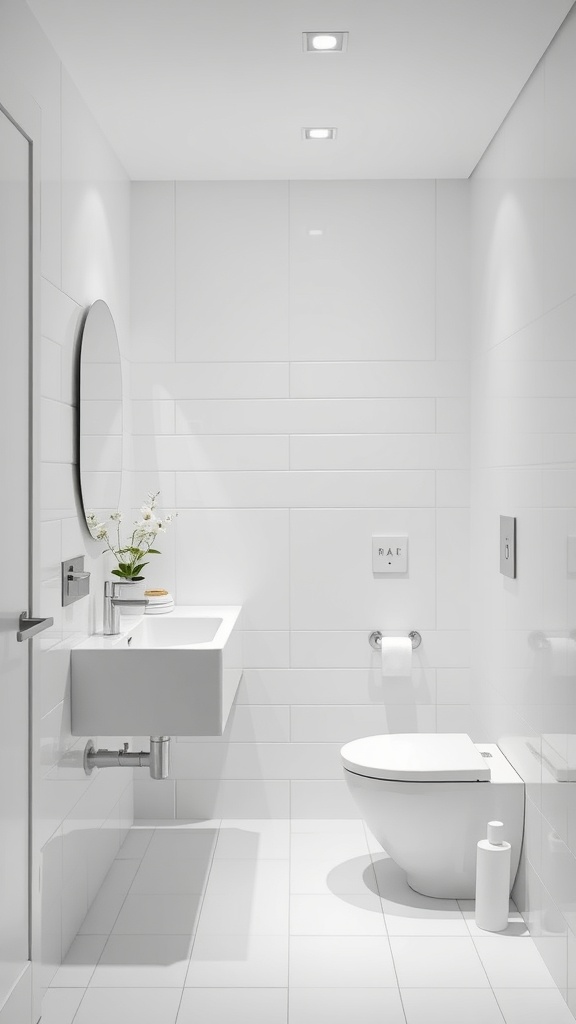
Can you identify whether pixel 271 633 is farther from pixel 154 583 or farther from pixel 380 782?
pixel 380 782

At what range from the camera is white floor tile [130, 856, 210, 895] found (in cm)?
295

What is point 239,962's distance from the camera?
2.47 metres

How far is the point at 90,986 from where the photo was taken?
2.35m

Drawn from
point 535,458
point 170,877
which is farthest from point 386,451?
point 170,877

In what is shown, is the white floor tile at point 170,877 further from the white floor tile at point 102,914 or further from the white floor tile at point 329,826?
the white floor tile at point 329,826

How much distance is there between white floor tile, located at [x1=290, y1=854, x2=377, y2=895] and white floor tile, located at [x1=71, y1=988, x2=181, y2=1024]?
71 cm

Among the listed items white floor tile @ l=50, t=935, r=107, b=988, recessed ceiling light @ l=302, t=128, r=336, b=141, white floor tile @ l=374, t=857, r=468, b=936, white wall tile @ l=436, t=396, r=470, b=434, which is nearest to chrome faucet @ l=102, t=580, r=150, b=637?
white floor tile @ l=50, t=935, r=107, b=988

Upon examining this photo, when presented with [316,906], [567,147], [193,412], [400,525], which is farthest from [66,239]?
[316,906]

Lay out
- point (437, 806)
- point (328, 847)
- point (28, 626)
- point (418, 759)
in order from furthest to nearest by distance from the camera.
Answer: point (328, 847)
point (418, 759)
point (437, 806)
point (28, 626)

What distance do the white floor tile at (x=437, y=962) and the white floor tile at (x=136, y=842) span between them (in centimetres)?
106

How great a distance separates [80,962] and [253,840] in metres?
0.97

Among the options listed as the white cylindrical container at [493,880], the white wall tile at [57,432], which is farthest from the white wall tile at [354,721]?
the white wall tile at [57,432]

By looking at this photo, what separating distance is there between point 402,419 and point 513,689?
116cm

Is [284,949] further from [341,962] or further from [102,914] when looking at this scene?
[102,914]
